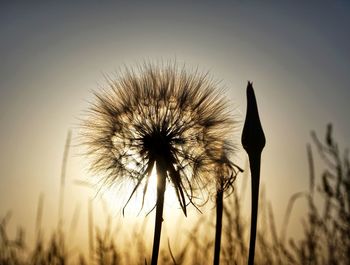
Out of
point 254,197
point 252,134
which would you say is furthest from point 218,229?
point 252,134

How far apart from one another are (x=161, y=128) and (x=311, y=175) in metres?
1.40

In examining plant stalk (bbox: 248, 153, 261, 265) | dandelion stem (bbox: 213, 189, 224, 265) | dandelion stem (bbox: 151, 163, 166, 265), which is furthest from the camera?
dandelion stem (bbox: 151, 163, 166, 265)

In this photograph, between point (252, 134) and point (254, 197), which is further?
point (252, 134)

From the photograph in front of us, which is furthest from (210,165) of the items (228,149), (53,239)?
(53,239)

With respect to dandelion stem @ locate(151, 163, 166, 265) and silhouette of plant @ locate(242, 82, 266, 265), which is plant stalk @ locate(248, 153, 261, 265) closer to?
silhouette of plant @ locate(242, 82, 266, 265)

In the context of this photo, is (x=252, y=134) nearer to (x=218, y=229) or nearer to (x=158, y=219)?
(x=218, y=229)

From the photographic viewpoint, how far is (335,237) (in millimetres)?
3840

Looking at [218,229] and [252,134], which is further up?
[252,134]

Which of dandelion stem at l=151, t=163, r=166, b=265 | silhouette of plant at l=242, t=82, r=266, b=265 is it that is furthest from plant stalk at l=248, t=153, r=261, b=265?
dandelion stem at l=151, t=163, r=166, b=265

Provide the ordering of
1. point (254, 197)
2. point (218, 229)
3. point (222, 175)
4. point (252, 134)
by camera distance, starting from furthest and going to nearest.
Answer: point (222, 175)
point (252, 134)
point (218, 229)
point (254, 197)

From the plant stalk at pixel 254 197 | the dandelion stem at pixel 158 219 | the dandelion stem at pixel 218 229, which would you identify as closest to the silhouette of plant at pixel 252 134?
the plant stalk at pixel 254 197

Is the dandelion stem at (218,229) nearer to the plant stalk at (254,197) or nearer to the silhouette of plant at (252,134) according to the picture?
the plant stalk at (254,197)

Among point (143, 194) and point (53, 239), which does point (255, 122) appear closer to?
point (143, 194)

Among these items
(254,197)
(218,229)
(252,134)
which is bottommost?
(218,229)
